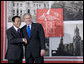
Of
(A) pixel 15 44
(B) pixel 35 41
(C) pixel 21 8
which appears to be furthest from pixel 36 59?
(C) pixel 21 8

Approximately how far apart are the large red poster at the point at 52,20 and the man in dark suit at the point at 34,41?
4.70 ft

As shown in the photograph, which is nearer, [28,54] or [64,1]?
[28,54]

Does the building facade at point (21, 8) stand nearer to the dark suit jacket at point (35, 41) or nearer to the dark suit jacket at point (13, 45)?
the dark suit jacket at point (35, 41)

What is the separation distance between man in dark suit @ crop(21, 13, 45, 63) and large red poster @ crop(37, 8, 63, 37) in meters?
1.43

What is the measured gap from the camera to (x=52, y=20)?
17.1 feet

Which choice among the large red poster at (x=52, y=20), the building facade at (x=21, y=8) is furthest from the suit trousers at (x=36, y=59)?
the building facade at (x=21, y=8)

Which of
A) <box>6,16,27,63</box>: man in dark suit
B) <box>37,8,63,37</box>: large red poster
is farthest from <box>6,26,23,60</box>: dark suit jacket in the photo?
<box>37,8,63,37</box>: large red poster

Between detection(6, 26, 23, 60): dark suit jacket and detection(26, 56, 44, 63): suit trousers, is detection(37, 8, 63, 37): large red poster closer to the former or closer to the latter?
detection(26, 56, 44, 63): suit trousers

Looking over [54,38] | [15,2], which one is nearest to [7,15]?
[15,2]

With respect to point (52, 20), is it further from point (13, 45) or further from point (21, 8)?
point (13, 45)

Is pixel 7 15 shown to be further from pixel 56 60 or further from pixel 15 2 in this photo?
pixel 56 60

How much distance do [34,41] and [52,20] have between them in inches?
63.9

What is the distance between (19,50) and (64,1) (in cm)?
226

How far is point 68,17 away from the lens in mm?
5141
